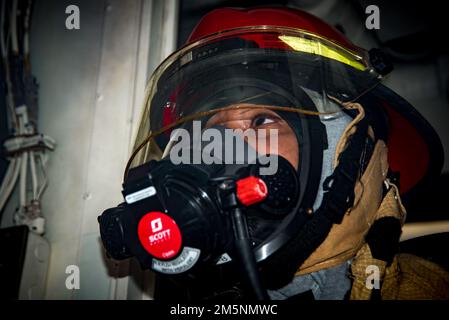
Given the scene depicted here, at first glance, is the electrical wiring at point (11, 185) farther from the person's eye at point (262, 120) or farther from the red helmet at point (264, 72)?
the person's eye at point (262, 120)

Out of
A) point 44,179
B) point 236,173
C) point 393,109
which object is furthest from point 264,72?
point 44,179

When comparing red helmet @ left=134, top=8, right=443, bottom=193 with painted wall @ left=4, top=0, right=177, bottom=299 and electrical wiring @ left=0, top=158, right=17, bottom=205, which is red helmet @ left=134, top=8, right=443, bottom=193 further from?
electrical wiring @ left=0, top=158, right=17, bottom=205

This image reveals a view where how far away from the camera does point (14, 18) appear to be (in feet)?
5.43

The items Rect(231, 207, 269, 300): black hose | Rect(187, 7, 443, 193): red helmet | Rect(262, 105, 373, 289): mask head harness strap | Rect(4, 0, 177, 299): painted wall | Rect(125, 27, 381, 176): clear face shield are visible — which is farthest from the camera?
Rect(4, 0, 177, 299): painted wall

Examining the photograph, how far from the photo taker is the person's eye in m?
1.06

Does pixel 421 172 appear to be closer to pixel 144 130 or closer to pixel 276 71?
pixel 276 71

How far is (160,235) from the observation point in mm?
755

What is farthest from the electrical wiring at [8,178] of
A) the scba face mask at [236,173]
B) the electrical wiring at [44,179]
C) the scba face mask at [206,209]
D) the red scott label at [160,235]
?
the red scott label at [160,235]

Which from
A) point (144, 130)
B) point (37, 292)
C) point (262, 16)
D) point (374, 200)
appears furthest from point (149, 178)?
point (37, 292)

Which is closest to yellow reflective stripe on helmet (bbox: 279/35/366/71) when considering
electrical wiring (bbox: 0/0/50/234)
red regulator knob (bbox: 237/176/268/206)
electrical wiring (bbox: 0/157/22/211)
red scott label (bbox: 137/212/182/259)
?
red regulator knob (bbox: 237/176/268/206)

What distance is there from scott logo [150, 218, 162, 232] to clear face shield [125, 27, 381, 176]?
0.91 ft

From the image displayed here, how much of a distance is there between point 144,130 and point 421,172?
999mm

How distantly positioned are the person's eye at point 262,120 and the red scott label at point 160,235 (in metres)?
0.44

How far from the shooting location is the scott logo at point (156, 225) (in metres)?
0.76
